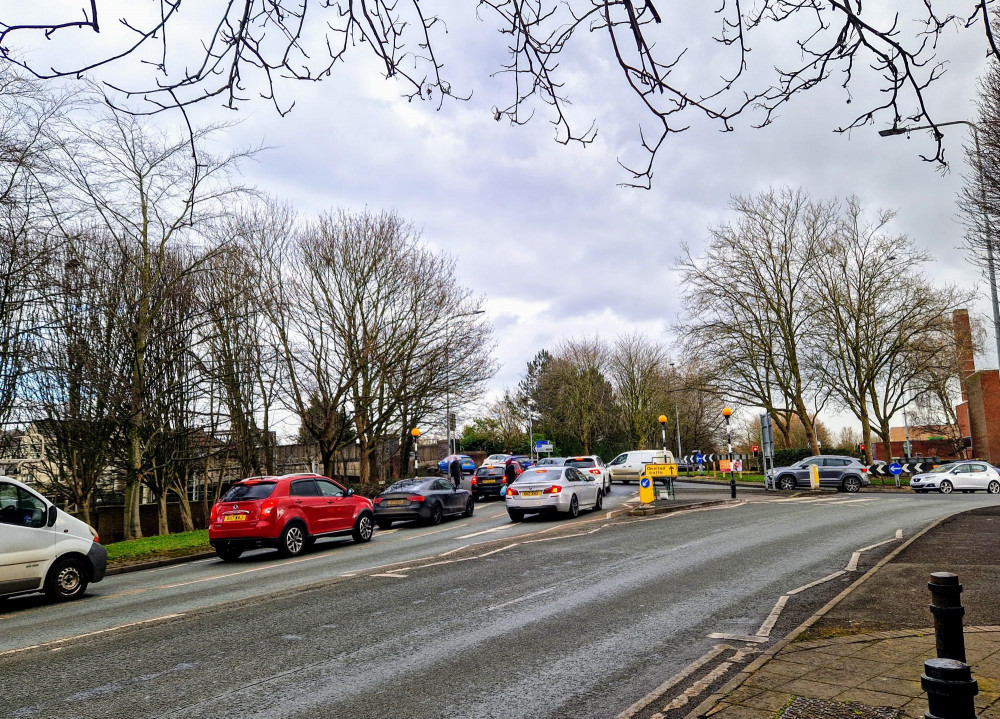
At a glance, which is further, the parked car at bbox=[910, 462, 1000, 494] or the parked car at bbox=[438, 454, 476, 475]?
the parked car at bbox=[438, 454, 476, 475]

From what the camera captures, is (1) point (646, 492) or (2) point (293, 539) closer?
(2) point (293, 539)

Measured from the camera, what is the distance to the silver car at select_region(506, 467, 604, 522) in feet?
67.6

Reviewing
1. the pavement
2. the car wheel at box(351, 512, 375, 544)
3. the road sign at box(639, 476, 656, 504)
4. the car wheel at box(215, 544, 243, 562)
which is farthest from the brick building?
the car wheel at box(215, 544, 243, 562)

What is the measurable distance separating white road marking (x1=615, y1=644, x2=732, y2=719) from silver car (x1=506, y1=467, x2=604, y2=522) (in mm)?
13966

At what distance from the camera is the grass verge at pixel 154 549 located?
1618 cm

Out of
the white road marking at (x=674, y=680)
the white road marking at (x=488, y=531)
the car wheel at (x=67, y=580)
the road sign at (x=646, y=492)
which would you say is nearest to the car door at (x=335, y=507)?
the white road marking at (x=488, y=531)

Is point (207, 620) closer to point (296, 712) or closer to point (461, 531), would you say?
point (296, 712)

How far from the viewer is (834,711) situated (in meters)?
4.58

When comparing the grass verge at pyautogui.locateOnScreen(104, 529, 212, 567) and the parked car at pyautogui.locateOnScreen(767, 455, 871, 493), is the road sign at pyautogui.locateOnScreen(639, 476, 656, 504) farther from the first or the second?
the parked car at pyautogui.locateOnScreen(767, 455, 871, 493)

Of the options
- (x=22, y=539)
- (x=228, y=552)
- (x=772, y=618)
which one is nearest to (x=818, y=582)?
(x=772, y=618)

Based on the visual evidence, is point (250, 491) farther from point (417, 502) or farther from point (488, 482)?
point (488, 482)

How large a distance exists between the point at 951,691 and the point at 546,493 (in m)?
17.4

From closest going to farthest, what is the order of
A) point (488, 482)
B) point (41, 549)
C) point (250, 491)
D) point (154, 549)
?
1. point (41, 549)
2. point (250, 491)
3. point (154, 549)
4. point (488, 482)

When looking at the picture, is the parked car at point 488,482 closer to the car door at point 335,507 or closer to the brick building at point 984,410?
the car door at point 335,507
